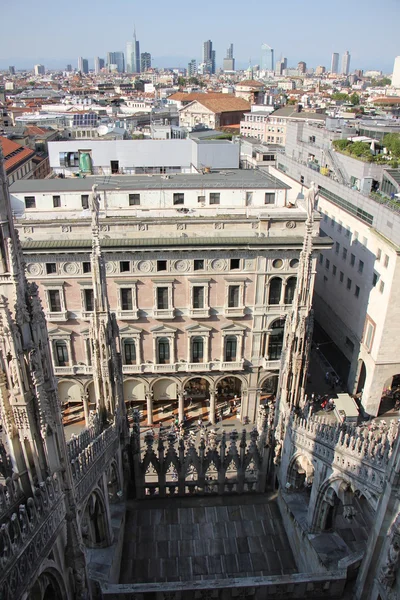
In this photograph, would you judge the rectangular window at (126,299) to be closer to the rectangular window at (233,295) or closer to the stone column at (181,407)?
the rectangular window at (233,295)

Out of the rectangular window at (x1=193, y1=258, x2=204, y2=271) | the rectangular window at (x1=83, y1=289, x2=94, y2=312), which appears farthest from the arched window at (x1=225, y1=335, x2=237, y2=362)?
the rectangular window at (x1=83, y1=289, x2=94, y2=312)

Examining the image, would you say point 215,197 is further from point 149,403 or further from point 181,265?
point 149,403

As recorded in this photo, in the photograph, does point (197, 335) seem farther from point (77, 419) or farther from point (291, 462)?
point (291, 462)

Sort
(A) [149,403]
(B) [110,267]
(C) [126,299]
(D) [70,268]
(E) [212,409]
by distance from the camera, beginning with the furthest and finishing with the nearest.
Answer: (E) [212,409]
(A) [149,403]
(C) [126,299]
(B) [110,267]
(D) [70,268]

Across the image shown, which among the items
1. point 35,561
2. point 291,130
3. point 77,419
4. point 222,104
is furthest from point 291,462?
point 222,104

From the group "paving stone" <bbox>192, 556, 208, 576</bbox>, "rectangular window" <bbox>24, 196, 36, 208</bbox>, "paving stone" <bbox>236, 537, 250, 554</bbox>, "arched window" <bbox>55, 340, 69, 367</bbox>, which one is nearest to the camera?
"paving stone" <bbox>192, 556, 208, 576</bbox>

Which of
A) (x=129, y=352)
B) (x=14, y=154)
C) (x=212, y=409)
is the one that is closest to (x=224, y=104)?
(x=14, y=154)

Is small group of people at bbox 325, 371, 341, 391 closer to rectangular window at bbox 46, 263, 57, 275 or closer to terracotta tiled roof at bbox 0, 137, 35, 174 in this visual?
rectangular window at bbox 46, 263, 57, 275
